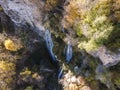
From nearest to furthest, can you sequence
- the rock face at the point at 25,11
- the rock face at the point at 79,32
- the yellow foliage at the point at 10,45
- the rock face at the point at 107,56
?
the rock face at the point at 79,32 → the rock face at the point at 107,56 → the rock face at the point at 25,11 → the yellow foliage at the point at 10,45

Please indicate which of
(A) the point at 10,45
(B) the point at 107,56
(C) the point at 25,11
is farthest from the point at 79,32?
(A) the point at 10,45

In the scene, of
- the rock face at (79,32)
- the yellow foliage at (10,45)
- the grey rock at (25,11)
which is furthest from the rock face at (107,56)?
the yellow foliage at (10,45)

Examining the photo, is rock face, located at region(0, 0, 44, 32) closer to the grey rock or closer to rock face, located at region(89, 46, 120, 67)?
the grey rock

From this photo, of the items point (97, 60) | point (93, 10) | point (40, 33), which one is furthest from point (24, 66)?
point (93, 10)

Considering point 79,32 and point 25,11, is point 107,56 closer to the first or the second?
point 79,32

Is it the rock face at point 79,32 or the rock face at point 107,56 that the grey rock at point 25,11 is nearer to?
the rock face at point 79,32

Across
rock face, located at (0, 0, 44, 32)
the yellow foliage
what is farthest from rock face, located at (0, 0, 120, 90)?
the yellow foliage

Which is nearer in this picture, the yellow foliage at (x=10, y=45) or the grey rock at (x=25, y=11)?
the grey rock at (x=25, y=11)

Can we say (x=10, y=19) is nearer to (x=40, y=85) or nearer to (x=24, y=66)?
(x=24, y=66)
